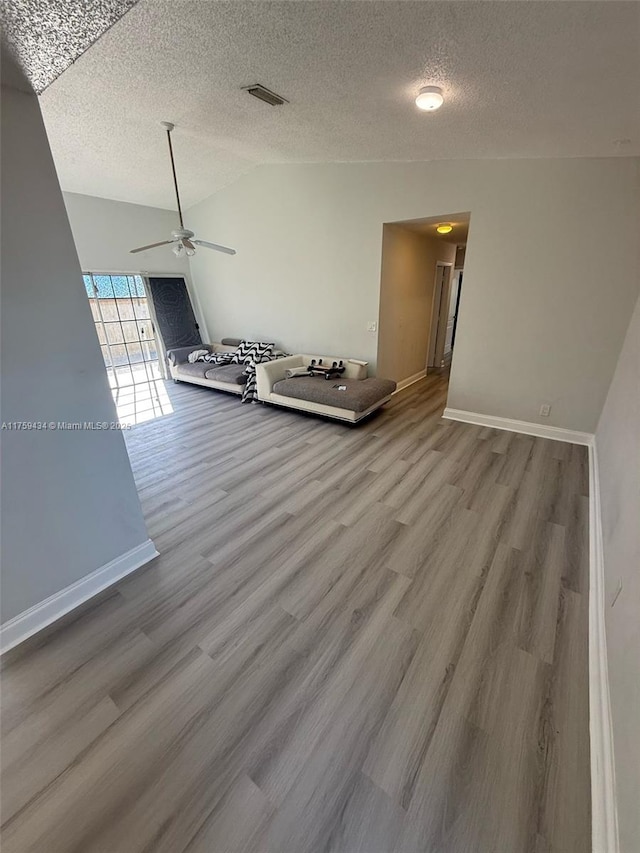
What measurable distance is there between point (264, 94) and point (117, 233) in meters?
4.23

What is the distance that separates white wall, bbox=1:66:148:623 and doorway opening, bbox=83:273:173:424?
3.33 meters

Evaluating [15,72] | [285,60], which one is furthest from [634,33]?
[15,72]

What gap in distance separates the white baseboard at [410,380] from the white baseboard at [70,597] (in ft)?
13.7

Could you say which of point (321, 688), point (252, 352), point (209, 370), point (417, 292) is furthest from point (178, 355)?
point (321, 688)

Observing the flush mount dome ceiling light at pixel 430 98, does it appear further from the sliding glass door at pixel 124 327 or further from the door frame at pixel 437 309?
the sliding glass door at pixel 124 327

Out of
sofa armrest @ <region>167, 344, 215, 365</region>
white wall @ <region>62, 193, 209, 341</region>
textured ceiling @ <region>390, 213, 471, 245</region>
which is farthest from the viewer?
sofa armrest @ <region>167, 344, 215, 365</region>

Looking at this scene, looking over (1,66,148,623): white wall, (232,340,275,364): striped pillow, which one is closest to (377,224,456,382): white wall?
(232,340,275,364): striped pillow

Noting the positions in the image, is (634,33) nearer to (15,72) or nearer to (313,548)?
(15,72)

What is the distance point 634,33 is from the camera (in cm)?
142

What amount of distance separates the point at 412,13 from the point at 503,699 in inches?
121

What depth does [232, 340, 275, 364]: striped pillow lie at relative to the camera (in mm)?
5443

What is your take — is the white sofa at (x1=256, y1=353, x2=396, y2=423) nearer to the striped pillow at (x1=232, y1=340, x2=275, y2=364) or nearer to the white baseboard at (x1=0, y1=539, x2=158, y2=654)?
the striped pillow at (x1=232, y1=340, x2=275, y2=364)

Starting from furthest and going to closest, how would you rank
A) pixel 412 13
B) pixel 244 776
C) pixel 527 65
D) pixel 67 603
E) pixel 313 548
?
pixel 313 548 < pixel 67 603 < pixel 527 65 < pixel 412 13 < pixel 244 776

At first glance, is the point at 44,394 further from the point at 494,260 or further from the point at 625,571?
the point at 494,260
